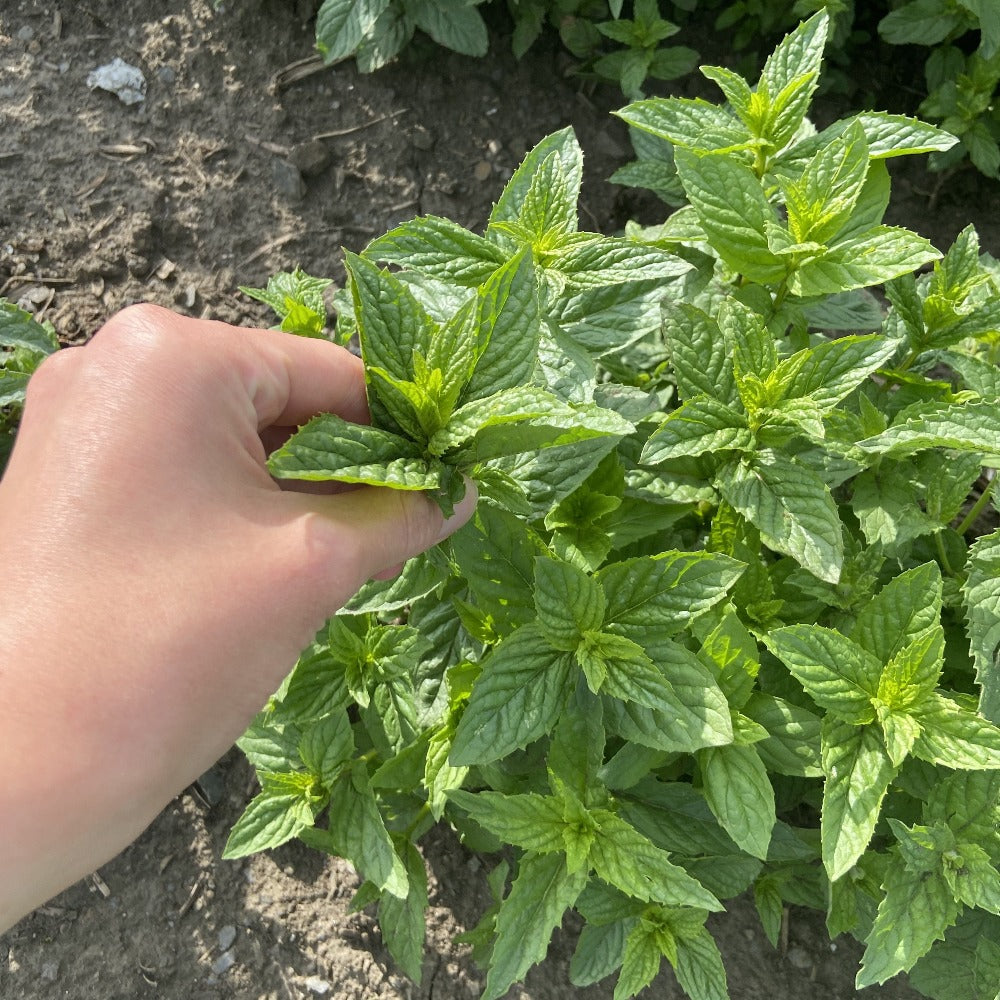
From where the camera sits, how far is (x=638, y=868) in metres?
1.80

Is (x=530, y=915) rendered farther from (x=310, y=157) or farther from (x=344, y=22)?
(x=344, y=22)

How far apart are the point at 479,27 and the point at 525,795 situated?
3.05 m

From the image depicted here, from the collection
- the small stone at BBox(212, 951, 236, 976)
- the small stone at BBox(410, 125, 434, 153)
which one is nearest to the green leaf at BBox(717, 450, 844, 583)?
the small stone at BBox(212, 951, 236, 976)

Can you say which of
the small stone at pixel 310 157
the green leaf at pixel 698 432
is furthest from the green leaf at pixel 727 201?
the small stone at pixel 310 157

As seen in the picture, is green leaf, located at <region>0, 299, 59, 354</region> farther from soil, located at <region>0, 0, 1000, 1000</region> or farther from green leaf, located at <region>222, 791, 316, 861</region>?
green leaf, located at <region>222, 791, 316, 861</region>

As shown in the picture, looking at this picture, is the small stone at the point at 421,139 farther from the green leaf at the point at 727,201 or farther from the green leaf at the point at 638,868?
the green leaf at the point at 638,868

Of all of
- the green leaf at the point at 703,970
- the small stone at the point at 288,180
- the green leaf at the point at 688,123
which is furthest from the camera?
the small stone at the point at 288,180

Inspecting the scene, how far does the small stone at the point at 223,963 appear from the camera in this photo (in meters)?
2.78

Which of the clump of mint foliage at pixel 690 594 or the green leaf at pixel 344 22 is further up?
the green leaf at pixel 344 22

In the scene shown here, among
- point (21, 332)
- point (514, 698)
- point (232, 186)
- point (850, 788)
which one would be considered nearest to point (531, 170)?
point (514, 698)

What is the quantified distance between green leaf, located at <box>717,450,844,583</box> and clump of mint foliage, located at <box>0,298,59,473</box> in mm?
1944

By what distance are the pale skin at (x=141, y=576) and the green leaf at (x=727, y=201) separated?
1.05 meters

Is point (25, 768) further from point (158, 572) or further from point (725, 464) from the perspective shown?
point (725, 464)

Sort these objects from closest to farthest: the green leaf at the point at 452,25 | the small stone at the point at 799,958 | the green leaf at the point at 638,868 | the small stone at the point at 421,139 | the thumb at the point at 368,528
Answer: the thumb at the point at 368,528 → the green leaf at the point at 638,868 → the small stone at the point at 799,958 → the green leaf at the point at 452,25 → the small stone at the point at 421,139
